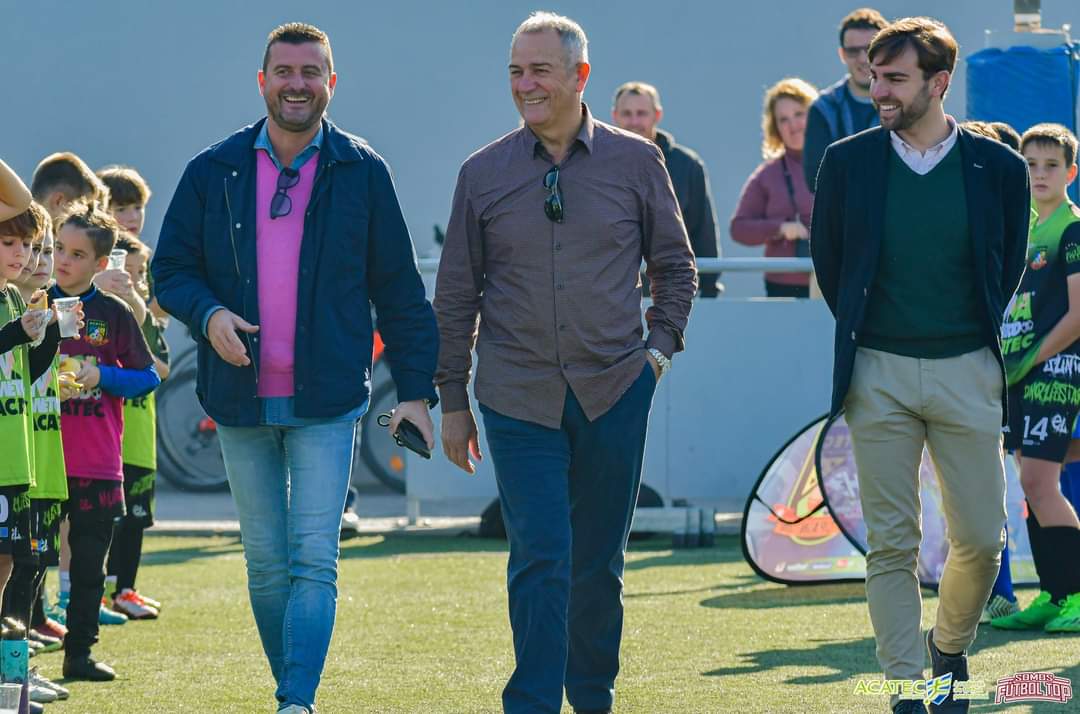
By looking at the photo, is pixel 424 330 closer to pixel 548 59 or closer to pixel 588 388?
pixel 588 388

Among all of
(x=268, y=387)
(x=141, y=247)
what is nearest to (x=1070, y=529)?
(x=268, y=387)

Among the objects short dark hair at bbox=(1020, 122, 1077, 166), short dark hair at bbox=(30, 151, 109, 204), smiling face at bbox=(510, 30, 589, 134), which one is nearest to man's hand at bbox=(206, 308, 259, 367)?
smiling face at bbox=(510, 30, 589, 134)

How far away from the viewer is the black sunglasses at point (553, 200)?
5.47 m

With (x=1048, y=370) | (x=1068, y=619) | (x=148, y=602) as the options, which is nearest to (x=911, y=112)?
(x=1048, y=370)

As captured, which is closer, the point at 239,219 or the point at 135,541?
the point at 239,219

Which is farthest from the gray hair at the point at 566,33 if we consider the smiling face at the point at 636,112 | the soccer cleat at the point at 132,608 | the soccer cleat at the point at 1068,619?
the smiling face at the point at 636,112

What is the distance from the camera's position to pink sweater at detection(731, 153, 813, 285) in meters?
11.2

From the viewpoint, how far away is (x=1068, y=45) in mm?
8734

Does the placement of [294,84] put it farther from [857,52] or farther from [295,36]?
[857,52]

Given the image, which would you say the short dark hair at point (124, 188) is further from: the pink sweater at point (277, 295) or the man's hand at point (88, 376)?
the pink sweater at point (277, 295)

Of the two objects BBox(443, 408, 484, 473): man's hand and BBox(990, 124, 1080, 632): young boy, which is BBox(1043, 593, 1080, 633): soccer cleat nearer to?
BBox(990, 124, 1080, 632): young boy

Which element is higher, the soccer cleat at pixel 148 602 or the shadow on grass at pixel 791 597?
the soccer cleat at pixel 148 602

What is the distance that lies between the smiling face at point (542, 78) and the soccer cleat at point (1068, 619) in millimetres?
2805

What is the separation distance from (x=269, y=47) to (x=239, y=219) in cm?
49
